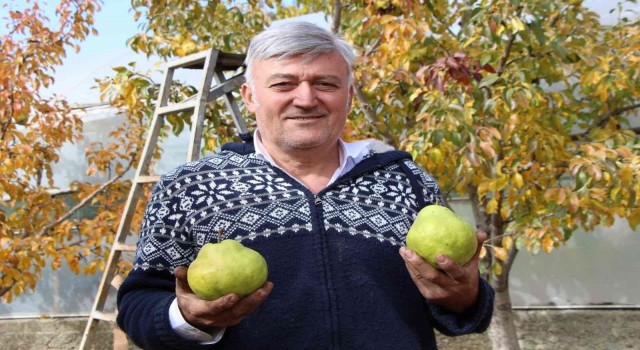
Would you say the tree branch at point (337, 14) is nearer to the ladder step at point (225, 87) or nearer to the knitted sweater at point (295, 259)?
the ladder step at point (225, 87)

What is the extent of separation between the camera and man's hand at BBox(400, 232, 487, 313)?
1.47m

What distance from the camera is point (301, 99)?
1663mm

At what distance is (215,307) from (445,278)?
490 millimetres

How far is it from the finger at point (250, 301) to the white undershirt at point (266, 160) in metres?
0.12

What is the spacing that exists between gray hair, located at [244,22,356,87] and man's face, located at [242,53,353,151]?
1 cm

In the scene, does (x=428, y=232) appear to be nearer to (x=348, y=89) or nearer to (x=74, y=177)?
(x=348, y=89)

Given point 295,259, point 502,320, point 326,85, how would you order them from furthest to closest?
point 502,320
point 326,85
point 295,259

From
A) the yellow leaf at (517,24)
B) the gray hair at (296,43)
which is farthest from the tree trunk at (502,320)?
the gray hair at (296,43)

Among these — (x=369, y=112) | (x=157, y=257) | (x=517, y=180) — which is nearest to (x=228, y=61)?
(x=369, y=112)

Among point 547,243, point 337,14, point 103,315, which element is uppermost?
point 337,14

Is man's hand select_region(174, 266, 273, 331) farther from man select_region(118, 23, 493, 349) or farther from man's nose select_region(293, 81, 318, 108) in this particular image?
man's nose select_region(293, 81, 318, 108)

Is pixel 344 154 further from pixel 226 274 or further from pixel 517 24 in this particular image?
pixel 517 24

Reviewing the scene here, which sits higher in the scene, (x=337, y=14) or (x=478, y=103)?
(x=337, y=14)

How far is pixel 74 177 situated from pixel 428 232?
5326 mm
